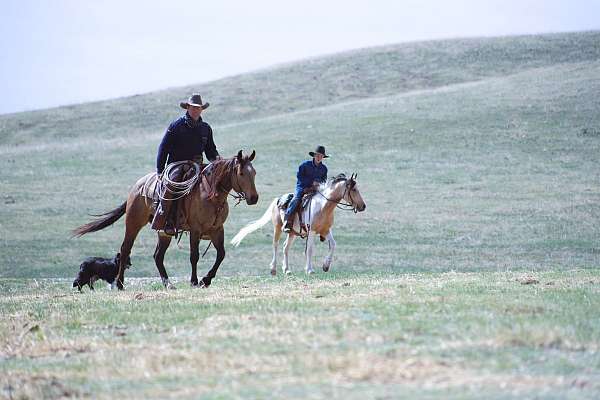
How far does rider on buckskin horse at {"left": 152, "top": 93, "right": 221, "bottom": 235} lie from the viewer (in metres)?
15.4

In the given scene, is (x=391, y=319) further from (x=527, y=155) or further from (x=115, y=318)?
(x=527, y=155)

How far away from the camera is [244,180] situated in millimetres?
14938

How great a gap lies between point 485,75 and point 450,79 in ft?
9.14

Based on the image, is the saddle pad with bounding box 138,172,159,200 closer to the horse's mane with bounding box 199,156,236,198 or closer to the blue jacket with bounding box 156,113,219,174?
the blue jacket with bounding box 156,113,219,174

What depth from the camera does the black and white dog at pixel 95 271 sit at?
19.5 meters

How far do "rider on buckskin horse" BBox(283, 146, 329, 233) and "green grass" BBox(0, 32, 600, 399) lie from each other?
4.50 feet

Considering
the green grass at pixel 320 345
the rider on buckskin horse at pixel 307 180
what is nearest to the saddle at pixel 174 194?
the green grass at pixel 320 345

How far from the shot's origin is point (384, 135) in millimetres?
51406

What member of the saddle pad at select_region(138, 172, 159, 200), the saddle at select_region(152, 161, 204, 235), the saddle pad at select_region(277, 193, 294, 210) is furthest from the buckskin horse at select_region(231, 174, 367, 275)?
the saddle at select_region(152, 161, 204, 235)

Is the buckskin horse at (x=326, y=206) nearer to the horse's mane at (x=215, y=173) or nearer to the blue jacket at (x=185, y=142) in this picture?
the blue jacket at (x=185, y=142)

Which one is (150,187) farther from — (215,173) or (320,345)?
(320,345)

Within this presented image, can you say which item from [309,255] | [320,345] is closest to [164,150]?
[309,255]

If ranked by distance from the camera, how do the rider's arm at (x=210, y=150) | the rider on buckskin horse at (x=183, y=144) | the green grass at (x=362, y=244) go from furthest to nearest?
the rider's arm at (x=210, y=150)
the rider on buckskin horse at (x=183, y=144)
the green grass at (x=362, y=244)

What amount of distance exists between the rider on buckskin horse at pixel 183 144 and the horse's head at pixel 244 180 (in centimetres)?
70
